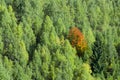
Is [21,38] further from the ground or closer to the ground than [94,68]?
further from the ground

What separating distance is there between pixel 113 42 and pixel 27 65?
28.4m

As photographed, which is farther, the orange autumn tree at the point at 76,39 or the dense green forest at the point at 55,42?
the orange autumn tree at the point at 76,39

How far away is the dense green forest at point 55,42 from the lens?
361ft

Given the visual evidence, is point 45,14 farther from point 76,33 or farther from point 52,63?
point 52,63

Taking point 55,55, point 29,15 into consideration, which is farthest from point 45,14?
point 55,55

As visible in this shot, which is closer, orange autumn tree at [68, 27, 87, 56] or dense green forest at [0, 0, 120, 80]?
dense green forest at [0, 0, 120, 80]

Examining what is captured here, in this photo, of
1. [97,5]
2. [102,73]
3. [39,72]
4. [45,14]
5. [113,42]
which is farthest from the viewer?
[97,5]

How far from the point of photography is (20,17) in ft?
447

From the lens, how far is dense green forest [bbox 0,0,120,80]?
11006cm

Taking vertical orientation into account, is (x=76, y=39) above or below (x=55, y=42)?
below

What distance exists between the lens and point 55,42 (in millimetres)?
123000

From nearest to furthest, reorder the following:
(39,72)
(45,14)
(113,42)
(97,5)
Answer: (39,72) < (113,42) < (45,14) < (97,5)

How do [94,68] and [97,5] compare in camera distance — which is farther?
[97,5]

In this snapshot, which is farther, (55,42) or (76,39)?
(76,39)
